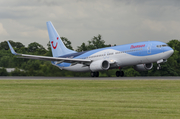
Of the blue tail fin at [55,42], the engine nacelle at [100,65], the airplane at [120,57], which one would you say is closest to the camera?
the airplane at [120,57]

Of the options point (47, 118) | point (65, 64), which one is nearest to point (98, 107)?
point (47, 118)

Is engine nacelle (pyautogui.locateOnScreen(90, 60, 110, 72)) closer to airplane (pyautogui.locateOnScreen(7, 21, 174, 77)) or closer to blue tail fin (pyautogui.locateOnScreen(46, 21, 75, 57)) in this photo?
airplane (pyautogui.locateOnScreen(7, 21, 174, 77))

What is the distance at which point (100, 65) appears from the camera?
3591 cm

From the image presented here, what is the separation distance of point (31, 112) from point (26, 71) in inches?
1347

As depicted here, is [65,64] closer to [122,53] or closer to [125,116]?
[122,53]

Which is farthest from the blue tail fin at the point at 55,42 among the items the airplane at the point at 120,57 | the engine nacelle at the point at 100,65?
the engine nacelle at the point at 100,65

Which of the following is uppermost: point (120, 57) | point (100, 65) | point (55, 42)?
point (55, 42)

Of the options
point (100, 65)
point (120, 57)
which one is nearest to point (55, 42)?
point (100, 65)

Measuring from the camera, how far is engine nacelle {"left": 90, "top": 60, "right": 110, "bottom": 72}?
118 feet

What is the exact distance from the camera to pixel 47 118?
9742 millimetres

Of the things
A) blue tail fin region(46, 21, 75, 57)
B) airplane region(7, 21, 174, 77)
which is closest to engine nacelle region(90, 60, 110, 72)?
airplane region(7, 21, 174, 77)

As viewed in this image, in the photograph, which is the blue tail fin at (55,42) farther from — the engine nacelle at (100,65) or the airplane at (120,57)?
the engine nacelle at (100,65)

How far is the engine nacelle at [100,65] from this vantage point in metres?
36.0

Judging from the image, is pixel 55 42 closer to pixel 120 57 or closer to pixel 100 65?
pixel 100 65
